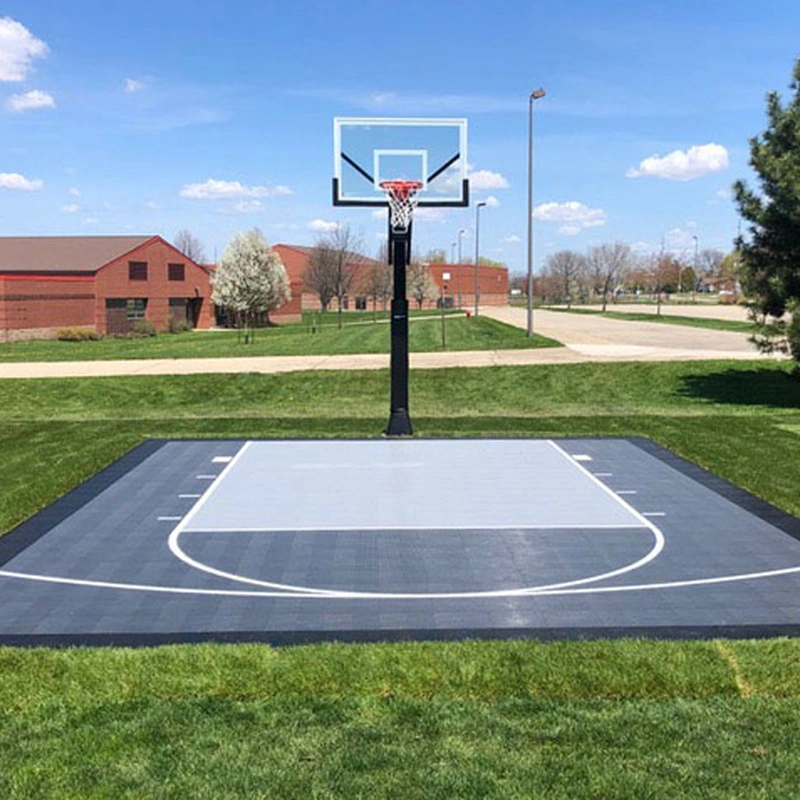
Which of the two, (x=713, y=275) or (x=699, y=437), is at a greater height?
(x=713, y=275)

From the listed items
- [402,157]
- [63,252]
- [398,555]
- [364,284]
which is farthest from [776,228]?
[364,284]

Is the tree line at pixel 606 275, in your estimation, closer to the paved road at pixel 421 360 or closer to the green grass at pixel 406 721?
the paved road at pixel 421 360

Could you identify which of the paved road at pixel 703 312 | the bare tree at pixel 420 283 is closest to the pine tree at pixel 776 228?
the paved road at pixel 703 312

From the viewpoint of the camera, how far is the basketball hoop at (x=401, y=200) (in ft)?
61.1

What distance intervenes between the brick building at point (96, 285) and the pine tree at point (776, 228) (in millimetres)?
45205

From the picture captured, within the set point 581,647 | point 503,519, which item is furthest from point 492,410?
point 581,647

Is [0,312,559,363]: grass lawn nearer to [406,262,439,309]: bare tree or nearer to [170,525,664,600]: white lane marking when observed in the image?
[170,525,664,600]: white lane marking

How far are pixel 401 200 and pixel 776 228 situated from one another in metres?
9.98

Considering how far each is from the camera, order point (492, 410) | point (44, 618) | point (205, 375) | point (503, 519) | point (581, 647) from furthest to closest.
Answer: point (205, 375) < point (492, 410) < point (503, 519) < point (44, 618) < point (581, 647)

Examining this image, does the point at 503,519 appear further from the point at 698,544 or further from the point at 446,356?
the point at 446,356

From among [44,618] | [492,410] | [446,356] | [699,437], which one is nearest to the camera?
[44,618]

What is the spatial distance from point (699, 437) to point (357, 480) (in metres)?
8.04

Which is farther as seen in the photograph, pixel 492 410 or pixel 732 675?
pixel 492 410

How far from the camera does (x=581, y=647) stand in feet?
25.1
